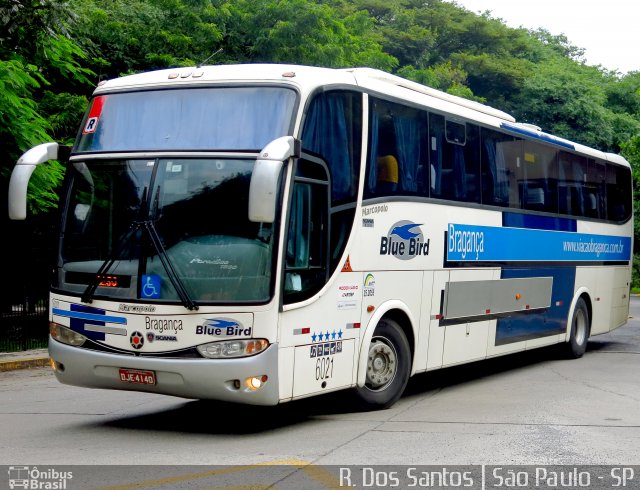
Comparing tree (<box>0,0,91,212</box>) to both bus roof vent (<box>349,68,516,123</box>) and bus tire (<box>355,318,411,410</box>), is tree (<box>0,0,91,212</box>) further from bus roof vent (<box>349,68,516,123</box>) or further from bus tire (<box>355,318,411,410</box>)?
bus tire (<box>355,318,411,410</box>)

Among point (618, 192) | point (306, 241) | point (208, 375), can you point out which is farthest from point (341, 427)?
point (618, 192)

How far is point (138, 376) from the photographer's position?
29.6ft

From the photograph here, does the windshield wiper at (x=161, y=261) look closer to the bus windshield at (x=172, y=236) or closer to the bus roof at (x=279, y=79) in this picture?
the bus windshield at (x=172, y=236)

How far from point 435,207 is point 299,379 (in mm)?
3482

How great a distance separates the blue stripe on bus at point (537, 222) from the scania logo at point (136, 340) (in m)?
6.36

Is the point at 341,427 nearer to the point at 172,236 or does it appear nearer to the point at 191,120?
the point at 172,236

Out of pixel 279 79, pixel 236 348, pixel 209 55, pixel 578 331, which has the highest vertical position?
pixel 209 55

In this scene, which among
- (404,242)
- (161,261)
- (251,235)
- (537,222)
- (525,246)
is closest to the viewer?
(251,235)

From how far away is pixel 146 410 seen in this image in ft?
35.5

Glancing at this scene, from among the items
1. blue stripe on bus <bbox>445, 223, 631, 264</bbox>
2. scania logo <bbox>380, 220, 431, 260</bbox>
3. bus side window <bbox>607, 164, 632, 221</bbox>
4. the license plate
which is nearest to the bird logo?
scania logo <bbox>380, 220, 431, 260</bbox>

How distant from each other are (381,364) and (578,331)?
733 centimetres

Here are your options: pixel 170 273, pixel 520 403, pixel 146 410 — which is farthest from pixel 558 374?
pixel 170 273

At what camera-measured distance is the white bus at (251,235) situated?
880 centimetres

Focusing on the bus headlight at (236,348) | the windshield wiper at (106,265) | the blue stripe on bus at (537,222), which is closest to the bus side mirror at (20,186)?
the windshield wiper at (106,265)
